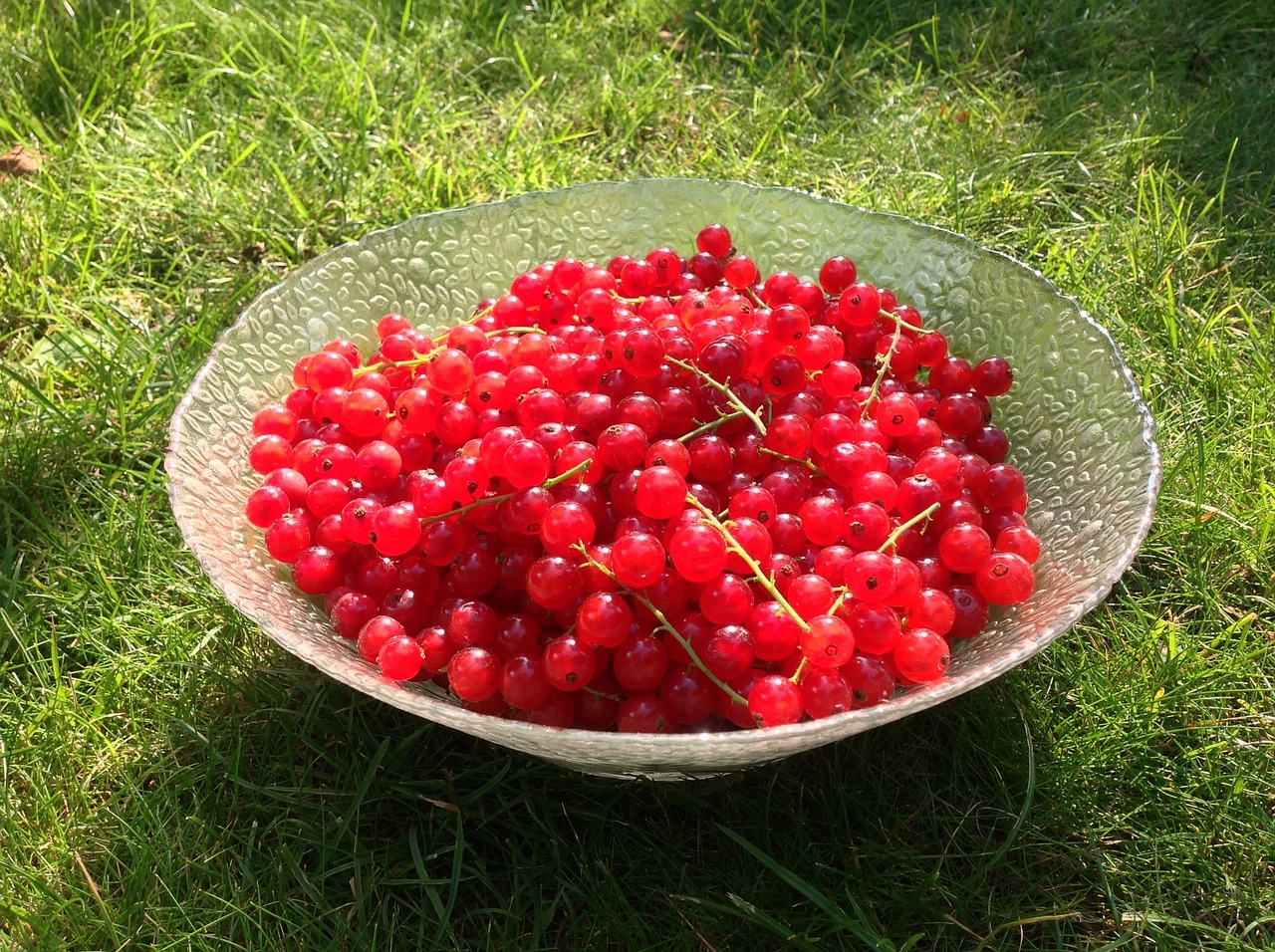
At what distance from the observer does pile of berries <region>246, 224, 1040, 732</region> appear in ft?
3.62

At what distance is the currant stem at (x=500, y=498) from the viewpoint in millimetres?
1167

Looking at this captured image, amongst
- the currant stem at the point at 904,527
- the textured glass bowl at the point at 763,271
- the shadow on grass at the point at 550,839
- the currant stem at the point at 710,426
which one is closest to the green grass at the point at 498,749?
the shadow on grass at the point at 550,839

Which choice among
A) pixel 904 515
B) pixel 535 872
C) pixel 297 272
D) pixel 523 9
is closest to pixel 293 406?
pixel 297 272

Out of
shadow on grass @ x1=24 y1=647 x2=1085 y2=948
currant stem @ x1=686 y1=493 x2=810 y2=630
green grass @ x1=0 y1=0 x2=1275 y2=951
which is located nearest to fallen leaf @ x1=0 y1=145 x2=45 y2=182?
green grass @ x1=0 y1=0 x2=1275 y2=951

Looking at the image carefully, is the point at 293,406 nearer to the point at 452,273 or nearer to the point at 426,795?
the point at 452,273

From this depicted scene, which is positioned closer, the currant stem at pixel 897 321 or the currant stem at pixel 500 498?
the currant stem at pixel 500 498

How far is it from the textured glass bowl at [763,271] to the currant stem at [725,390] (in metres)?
0.35

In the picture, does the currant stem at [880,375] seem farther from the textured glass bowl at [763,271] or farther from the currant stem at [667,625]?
the currant stem at [667,625]

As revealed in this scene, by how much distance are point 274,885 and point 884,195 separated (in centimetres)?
176

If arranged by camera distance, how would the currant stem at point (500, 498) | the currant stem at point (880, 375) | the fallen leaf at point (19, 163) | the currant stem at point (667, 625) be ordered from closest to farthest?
the currant stem at point (667, 625)
the currant stem at point (500, 498)
the currant stem at point (880, 375)
the fallen leaf at point (19, 163)

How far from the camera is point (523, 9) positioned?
286cm

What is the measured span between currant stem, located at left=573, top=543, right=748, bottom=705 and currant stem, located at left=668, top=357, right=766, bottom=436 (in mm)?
250

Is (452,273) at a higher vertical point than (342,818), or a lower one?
higher

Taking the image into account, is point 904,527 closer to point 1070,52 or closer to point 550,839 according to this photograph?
point 550,839
